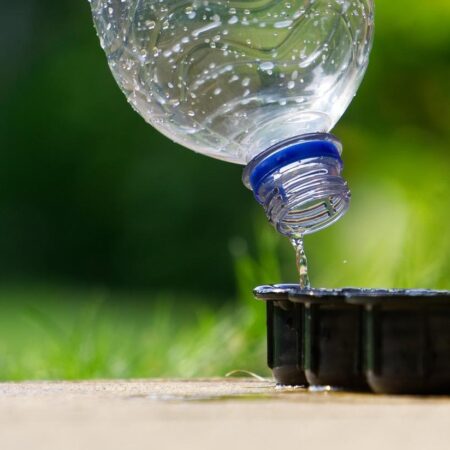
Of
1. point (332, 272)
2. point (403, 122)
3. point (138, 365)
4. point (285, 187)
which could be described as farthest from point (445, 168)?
point (285, 187)

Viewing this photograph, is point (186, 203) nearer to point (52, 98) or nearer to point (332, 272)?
point (52, 98)

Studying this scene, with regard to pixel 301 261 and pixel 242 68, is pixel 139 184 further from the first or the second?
pixel 301 261

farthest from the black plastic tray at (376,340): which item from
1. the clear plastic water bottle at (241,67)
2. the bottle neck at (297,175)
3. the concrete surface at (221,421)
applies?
the clear plastic water bottle at (241,67)

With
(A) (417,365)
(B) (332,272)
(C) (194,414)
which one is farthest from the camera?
(B) (332,272)

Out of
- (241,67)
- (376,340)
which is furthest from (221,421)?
(241,67)

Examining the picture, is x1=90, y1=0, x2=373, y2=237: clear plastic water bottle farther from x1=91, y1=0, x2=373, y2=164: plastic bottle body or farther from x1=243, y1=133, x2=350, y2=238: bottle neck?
x1=243, y1=133, x2=350, y2=238: bottle neck

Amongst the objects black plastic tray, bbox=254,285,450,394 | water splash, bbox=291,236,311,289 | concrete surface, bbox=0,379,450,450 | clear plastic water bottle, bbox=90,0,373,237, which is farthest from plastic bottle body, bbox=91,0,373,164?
concrete surface, bbox=0,379,450,450

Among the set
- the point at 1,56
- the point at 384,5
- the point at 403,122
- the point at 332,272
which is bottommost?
the point at 332,272
